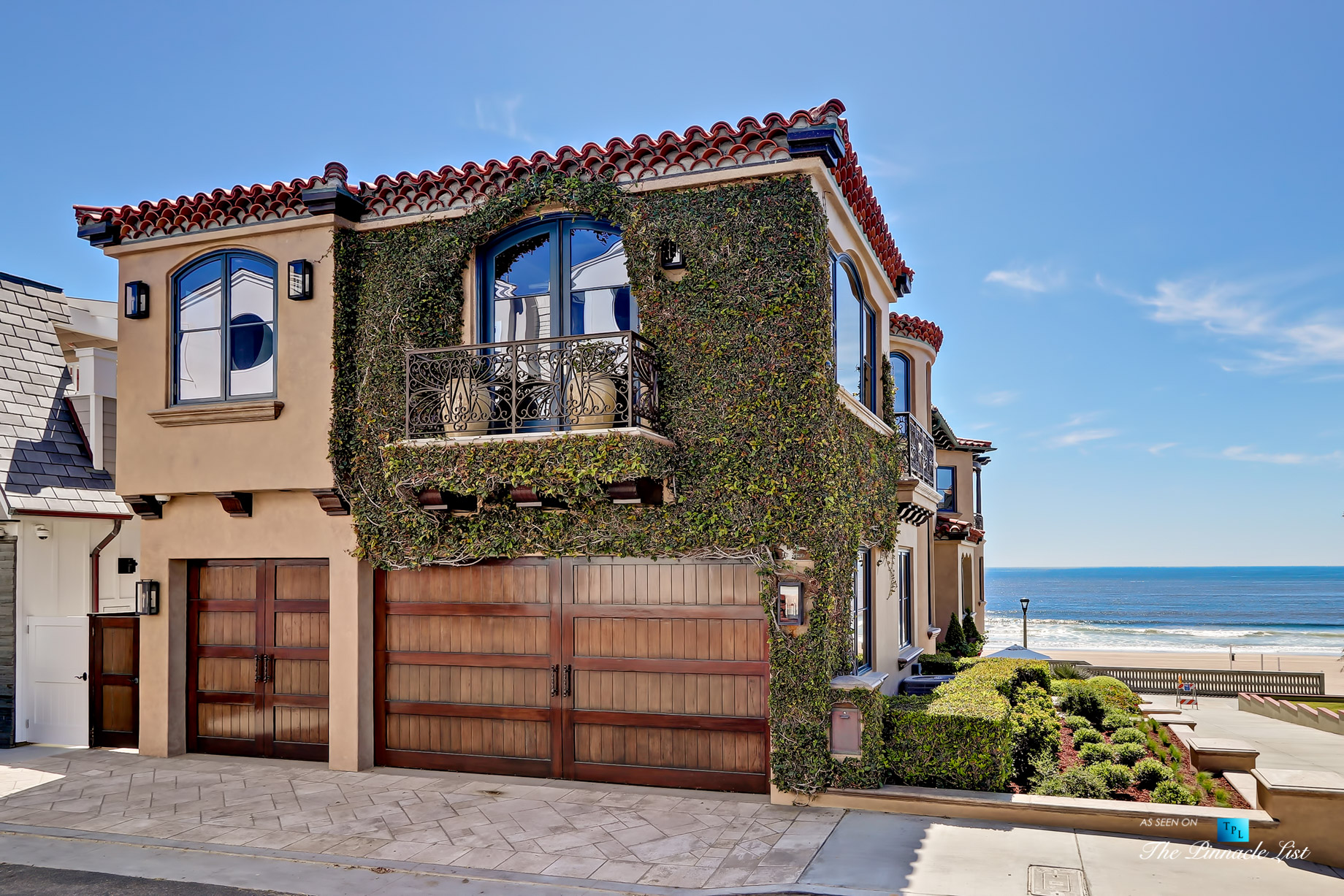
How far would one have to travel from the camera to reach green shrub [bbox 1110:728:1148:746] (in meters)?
10.6

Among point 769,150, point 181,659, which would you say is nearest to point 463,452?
point 769,150

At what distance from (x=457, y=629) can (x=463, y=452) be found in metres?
2.39

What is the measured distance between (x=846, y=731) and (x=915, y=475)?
252 inches

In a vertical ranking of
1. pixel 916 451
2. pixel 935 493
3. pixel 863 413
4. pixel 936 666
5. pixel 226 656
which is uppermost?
pixel 863 413

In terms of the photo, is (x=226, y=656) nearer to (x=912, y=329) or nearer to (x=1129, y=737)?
(x=1129, y=737)

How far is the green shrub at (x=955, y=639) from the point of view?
79.0 ft

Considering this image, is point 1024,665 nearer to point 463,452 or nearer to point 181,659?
point 463,452

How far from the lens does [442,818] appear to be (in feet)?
29.1

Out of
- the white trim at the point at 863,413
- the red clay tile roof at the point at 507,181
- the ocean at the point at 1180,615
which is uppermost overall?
the red clay tile roof at the point at 507,181

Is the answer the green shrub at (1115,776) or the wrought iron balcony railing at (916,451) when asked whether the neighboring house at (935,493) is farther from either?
the green shrub at (1115,776)

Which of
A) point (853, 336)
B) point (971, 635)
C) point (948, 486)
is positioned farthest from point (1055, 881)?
point (948, 486)

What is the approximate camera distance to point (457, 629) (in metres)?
10.9

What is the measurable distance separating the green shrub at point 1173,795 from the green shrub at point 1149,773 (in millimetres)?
547

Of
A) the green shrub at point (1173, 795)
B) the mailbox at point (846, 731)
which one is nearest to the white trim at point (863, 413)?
the mailbox at point (846, 731)
